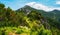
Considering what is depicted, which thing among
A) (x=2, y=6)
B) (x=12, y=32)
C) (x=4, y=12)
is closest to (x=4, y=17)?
(x=4, y=12)

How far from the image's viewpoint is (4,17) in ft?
289

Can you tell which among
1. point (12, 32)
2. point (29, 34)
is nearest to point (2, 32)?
point (12, 32)

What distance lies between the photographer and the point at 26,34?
1843 inches

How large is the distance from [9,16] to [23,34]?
4769 cm

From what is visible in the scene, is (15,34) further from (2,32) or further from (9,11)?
(9,11)

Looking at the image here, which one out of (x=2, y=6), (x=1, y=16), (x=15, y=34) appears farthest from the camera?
(x=2, y=6)

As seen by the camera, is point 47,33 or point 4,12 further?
point 4,12

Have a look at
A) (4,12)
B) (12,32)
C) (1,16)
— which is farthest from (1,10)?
(12,32)

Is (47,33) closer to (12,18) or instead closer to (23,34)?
(23,34)

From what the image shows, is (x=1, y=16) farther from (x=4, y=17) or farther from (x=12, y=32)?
(x=12, y=32)

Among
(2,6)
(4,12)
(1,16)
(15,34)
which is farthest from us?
(2,6)

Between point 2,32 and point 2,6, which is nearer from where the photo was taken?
point 2,32

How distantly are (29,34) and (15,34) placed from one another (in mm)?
3204

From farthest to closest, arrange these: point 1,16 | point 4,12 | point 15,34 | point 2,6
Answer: point 2,6 < point 4,12 < point 1,16 < point 15,34
